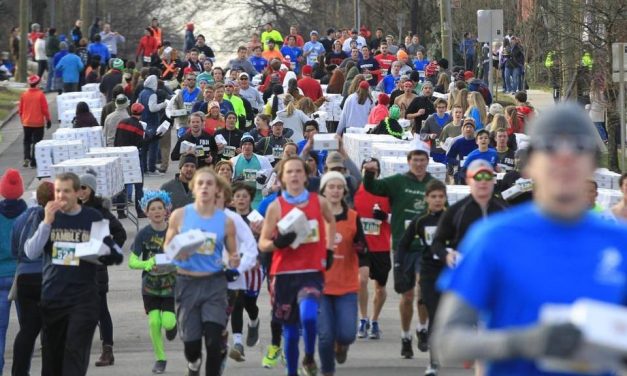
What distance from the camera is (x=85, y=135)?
81.3 ft

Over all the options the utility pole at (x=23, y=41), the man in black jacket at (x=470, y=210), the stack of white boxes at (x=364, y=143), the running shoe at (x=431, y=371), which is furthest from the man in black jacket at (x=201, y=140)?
the utility pole at (x=23, y=41)

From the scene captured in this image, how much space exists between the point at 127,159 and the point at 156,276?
32.2ft

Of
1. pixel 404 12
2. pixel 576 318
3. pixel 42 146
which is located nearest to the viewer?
pixel 576 318

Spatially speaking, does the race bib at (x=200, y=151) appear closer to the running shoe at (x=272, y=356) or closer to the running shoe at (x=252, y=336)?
the running shoe at (x=252, y=336)

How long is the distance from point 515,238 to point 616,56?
18524mm

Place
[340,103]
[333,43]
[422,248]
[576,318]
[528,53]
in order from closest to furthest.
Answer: [576,318], [422,248], [340,103], [528,53], [333,43]

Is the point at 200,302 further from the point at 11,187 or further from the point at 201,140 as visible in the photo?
the point at 201,140

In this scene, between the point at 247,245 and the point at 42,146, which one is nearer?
the point at 247,245

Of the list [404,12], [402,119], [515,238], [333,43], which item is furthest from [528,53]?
[515,238]

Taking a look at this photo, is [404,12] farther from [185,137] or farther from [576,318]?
[576,318]

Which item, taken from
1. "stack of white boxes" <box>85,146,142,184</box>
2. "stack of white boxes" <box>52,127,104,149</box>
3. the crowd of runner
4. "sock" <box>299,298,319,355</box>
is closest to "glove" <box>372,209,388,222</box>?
the crowd of runner

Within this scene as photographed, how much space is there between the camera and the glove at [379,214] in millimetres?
14086

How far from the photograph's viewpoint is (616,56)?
22.7 m

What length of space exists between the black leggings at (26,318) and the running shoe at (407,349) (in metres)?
3.17
